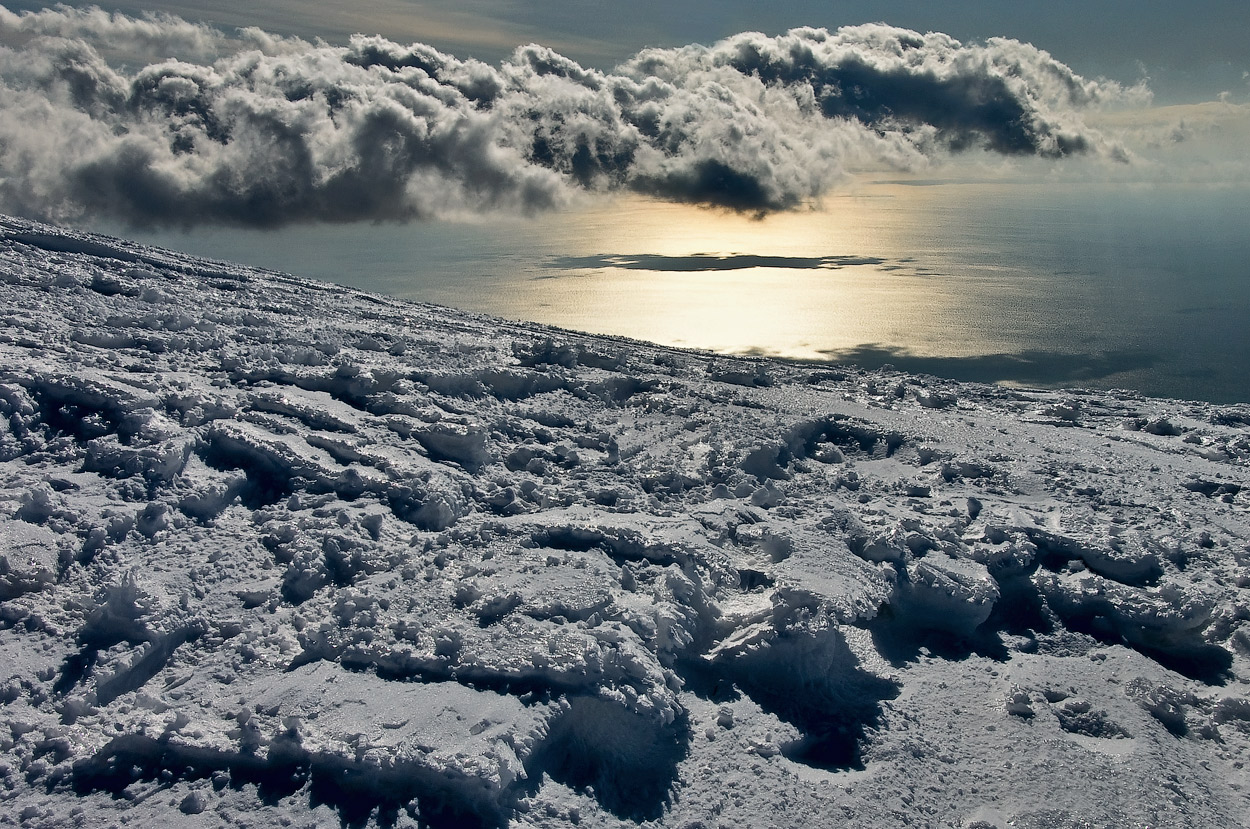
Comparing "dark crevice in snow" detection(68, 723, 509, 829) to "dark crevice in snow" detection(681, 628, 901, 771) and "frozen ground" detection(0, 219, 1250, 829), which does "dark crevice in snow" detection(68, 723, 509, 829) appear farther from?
"dark crevice in snow" detection(681, 628, 901, 771)

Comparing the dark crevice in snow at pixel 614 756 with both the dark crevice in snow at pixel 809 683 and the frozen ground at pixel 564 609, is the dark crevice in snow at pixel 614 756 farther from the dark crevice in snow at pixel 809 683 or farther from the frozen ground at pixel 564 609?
the dark crevice in snow at pixel 809 683

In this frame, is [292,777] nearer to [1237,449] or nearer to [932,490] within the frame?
[932,490]

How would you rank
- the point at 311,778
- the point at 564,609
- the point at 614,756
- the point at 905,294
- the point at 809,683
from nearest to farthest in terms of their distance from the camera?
the point at 311,778 < the point at 614,756 < the point at 564,609 < the point at 809,683 < the point at 905,294

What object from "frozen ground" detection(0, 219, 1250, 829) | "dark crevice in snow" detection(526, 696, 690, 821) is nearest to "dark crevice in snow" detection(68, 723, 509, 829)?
"frozen ground" detection(0, 219, 1250, 829)

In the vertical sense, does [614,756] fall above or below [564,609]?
below

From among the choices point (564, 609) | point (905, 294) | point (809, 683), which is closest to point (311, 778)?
point (564, 609)

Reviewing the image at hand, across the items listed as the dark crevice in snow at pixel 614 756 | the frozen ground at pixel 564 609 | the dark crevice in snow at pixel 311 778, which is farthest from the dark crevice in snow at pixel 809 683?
the dark crevice in snow at pixel 311 778

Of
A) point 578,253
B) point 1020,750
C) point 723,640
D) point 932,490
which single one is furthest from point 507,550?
point 578,253

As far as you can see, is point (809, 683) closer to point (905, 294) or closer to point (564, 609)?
point (564, 609)
